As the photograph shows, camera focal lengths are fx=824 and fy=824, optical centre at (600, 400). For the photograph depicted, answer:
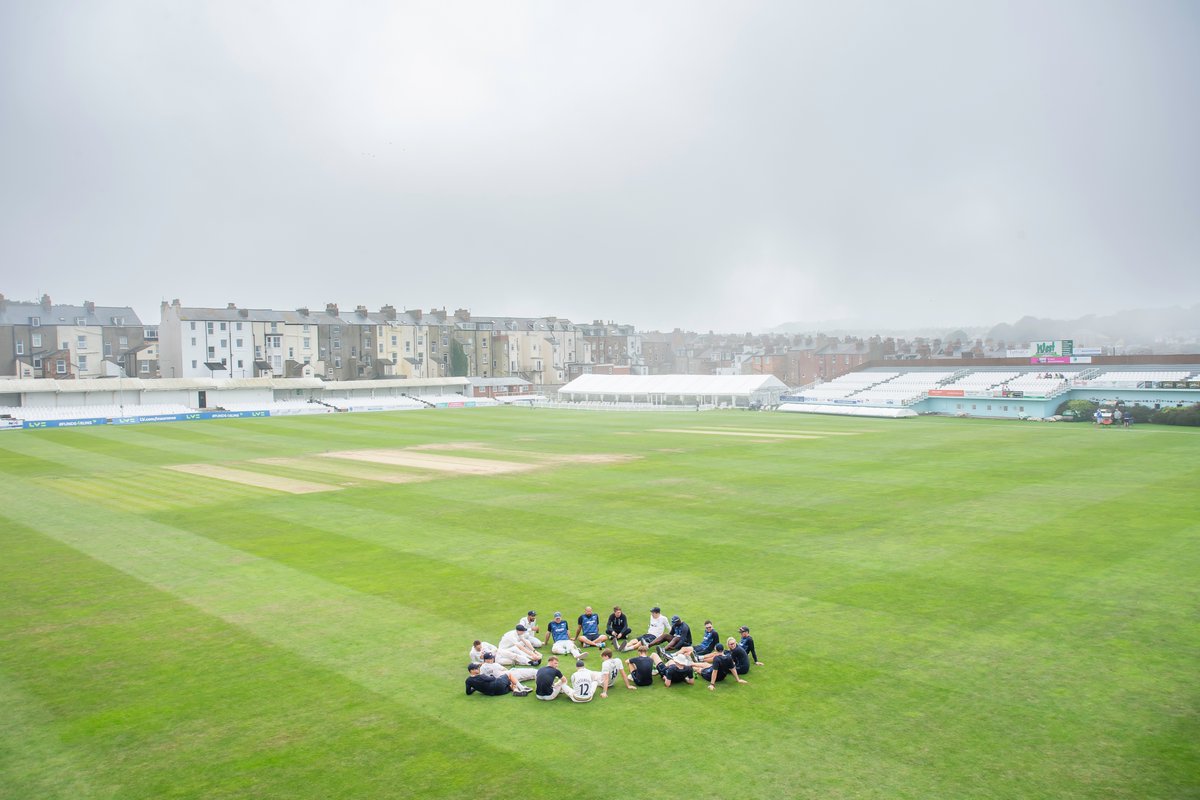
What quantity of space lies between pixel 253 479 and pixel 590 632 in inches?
1153

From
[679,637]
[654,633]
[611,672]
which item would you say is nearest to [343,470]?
[654,633]

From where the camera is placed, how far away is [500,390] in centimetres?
12338

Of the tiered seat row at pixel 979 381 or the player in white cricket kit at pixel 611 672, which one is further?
the tiered seat row at pixel 979 381

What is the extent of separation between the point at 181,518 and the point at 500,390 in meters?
92.9

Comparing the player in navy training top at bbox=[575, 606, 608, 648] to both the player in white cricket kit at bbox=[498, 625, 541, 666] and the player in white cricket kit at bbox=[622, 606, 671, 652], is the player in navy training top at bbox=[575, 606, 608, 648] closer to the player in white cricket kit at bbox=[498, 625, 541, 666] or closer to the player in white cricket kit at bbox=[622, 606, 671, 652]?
the player in white cricket kit at bbox=[622, 606, 671, 652]

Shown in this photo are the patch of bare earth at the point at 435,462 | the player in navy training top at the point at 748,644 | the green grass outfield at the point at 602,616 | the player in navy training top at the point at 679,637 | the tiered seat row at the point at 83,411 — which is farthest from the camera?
the tiered seat row at the point at 83,411

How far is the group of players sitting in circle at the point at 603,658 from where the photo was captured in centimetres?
1442

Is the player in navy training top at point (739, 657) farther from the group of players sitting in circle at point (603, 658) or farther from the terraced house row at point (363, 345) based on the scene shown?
the terraced house row at point (363, 345)

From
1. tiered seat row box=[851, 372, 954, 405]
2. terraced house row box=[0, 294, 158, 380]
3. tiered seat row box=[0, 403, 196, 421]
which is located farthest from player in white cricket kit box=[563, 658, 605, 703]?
terraced house row box=[0, 294, 158, 380]

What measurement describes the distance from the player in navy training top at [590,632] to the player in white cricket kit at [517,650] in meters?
1.18

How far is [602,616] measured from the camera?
1862cm

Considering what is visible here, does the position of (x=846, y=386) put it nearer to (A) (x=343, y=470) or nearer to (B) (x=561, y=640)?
(A) (x=343, y=470)

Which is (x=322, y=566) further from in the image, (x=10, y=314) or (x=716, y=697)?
(x=10, y=314)

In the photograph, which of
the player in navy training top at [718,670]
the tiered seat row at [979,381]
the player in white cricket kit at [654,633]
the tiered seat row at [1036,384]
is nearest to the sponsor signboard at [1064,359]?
the tiered seat row at [1036,384]
